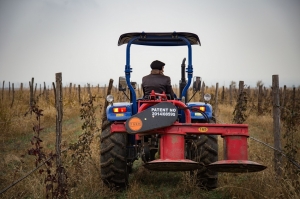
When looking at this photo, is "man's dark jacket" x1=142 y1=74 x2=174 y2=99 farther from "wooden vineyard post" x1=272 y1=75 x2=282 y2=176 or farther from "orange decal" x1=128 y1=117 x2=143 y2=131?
"wooden vineyard post" x1=272 y1=75 x2=282 y2=176

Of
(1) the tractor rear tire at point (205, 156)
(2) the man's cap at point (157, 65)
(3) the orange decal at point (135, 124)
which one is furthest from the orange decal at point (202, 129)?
(2) the man's cap at point (157, 65)

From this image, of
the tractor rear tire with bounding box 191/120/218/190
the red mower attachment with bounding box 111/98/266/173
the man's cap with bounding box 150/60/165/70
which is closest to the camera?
the red mower attachment with bounding box 111/98/266/173

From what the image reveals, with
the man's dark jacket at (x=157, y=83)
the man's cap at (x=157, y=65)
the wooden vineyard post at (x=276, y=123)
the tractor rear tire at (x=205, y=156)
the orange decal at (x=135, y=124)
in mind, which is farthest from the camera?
the wooden vineyard post at (x=276, y=123)

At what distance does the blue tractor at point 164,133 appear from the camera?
3311mm

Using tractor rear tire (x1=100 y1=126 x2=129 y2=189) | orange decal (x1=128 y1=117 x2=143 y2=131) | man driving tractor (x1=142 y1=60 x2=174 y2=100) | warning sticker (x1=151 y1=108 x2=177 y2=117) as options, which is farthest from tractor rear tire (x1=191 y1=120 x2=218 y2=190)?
orange decal (x1=128 y1=117 x2=143 y2=131)

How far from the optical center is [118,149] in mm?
4441

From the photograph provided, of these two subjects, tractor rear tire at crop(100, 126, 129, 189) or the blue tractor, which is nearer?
the blue tractor

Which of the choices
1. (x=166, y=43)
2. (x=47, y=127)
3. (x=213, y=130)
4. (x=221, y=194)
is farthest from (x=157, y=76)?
(x=47, y=127)

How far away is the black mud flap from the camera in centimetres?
333

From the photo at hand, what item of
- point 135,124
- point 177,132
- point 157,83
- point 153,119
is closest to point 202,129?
point 177,132

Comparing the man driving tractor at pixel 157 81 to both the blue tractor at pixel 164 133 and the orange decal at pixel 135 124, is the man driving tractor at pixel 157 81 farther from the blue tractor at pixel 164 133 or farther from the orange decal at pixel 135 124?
the orange decal at pixel 135 124

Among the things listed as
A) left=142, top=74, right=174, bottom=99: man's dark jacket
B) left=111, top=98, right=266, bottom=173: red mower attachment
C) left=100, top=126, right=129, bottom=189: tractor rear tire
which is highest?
left=142, top=74, right=174, bottom=99: man's dark jacket

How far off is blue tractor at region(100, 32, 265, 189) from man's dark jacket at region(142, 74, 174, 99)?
0.62 feet

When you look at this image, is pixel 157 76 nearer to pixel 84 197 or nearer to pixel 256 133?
pixel 84 197
